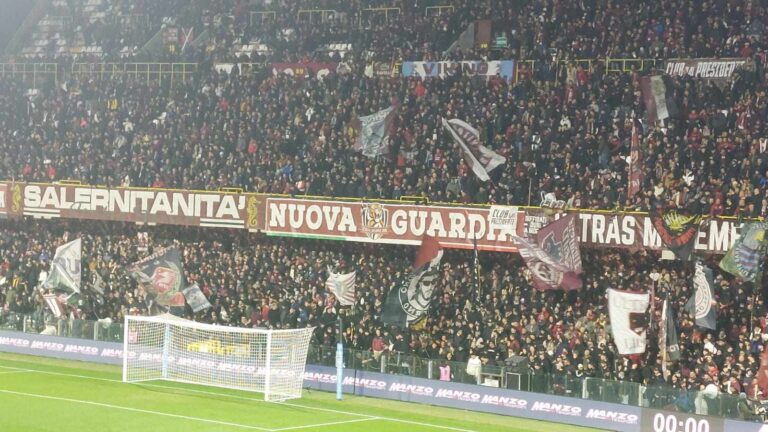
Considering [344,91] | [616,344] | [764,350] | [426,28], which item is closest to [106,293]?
[344,91]

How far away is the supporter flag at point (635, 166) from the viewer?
1351 inches

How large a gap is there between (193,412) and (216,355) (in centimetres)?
390

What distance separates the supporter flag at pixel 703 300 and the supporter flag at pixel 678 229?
20.7 inches

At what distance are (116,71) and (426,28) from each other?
1350 cm

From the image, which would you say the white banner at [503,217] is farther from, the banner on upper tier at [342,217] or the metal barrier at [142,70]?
the metal barrier at [142,70]

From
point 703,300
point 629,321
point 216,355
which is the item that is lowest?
point 216,355

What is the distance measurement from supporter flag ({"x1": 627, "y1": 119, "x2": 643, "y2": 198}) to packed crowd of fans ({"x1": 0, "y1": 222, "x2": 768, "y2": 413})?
1.75 meters

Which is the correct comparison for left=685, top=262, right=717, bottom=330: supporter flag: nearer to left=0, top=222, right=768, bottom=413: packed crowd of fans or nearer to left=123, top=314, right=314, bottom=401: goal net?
left=0, top=222, right=768, bottom=413: packed crowd of fans

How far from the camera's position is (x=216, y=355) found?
3512 centimetres

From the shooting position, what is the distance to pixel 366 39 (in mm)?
46562

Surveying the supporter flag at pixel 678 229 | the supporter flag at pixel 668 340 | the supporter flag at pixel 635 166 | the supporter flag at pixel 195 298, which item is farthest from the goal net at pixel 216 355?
the supporter flag at pixel 678 229

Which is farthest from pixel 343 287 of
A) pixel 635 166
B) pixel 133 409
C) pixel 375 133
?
pixel 635 166

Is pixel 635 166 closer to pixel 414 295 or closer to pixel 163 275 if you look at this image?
pixel 414 295

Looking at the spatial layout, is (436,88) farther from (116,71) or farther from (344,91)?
(116,71)
